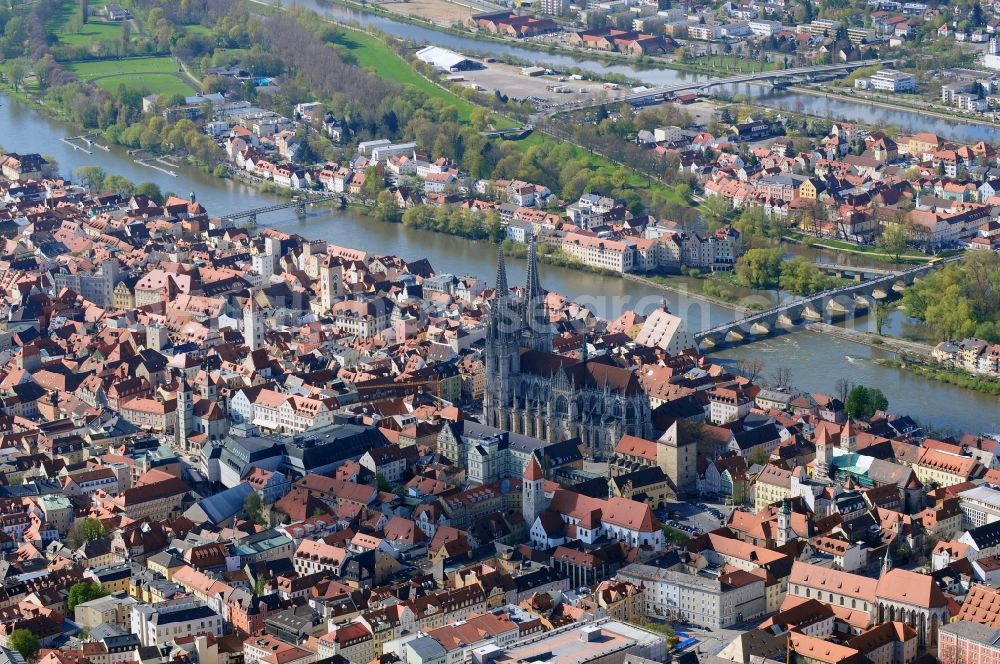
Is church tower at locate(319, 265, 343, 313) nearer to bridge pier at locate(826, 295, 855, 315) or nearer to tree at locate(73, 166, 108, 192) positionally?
bridge pier at locate(826, 295, 855, 315)

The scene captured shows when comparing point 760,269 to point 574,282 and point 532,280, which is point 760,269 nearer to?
point 574,282

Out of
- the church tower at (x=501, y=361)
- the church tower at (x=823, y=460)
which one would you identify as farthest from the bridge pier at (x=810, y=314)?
the church tower at (x=823, y=460)

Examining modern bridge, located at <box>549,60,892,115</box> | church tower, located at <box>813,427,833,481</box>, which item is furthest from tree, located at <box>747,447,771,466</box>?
modern bridge, located at <box>549,60,892,115</box>

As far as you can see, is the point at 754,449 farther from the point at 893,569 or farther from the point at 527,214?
the point at 527,214

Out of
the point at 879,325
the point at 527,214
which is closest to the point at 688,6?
the point at 527,214

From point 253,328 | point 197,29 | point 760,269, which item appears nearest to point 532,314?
point 253,328

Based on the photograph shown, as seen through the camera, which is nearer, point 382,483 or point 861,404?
point 382,483
